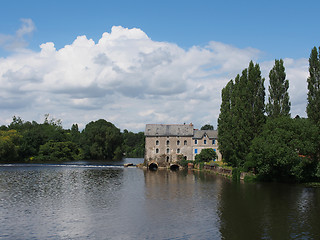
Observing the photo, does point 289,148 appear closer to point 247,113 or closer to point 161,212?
point 247,113

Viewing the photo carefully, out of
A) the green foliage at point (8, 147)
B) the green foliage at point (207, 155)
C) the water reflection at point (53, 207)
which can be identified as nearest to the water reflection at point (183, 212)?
the water reflection at point (53, 207)

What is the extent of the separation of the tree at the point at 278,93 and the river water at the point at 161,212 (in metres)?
13.0

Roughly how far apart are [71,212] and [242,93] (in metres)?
40.7

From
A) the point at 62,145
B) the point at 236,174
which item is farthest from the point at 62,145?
the point at 236,174

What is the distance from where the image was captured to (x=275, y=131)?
54.5 meters

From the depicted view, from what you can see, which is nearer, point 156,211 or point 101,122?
point 156,211

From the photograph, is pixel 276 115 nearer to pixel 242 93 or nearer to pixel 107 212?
pixel 242 93

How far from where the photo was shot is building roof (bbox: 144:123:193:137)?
325 feet

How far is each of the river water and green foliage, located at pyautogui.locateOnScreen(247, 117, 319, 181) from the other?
3.14m

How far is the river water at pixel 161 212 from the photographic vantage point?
2797cm

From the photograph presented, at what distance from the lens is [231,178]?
6550 cm

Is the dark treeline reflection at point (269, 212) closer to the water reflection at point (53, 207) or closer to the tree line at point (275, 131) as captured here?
the tree line at point (275, 131)

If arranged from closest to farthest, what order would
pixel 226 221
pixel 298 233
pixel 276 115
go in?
pixel 298 233, pixel 226 221, pixel 276 115

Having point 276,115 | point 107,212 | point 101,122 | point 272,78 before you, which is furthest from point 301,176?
point 101,122
